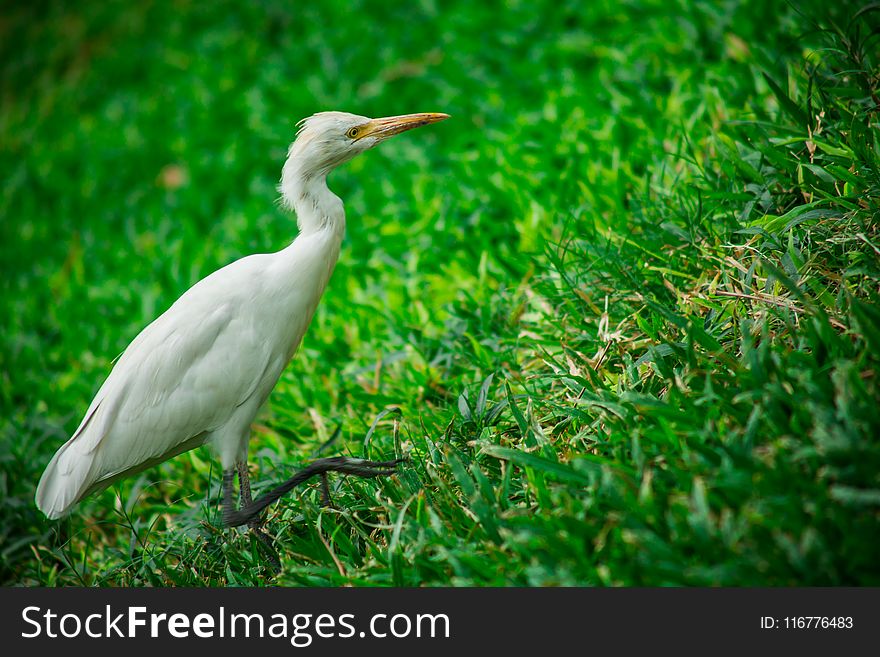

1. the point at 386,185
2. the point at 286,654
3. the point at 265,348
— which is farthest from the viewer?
the point at 386,185

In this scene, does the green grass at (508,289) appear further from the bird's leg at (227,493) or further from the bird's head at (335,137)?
the bird's head at (335,137)

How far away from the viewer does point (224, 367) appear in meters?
3.01

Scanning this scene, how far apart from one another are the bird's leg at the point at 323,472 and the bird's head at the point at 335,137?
1.14 m

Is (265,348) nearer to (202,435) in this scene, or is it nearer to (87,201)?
(202,435)

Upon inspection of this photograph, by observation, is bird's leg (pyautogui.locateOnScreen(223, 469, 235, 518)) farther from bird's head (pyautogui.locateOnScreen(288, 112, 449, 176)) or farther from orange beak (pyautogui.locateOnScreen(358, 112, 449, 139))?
orange beak (pyautogui.locateOnScreen(358, 112, 449, 139))

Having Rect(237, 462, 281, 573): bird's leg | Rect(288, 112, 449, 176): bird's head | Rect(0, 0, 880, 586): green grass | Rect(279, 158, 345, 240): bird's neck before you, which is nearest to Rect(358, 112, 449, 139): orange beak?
Rect(288, 112, 449, 176): bird's head

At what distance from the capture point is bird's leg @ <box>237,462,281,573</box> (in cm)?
296

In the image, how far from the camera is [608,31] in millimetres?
5594

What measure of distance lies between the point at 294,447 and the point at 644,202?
6.78 ft

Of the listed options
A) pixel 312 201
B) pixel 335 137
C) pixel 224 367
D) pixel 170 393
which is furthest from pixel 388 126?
pixel 170 393

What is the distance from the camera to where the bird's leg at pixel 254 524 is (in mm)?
2957

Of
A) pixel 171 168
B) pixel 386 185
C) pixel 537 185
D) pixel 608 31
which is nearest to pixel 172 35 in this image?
pixel 171 168

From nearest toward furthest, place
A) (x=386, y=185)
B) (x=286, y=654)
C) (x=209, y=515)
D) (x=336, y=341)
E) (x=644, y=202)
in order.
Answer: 1. (x=286, y=654)
2. (x=209, y=515)
3. (x=644, y=202)
4. (x=336, y=341)
5. (x=386, y=185)

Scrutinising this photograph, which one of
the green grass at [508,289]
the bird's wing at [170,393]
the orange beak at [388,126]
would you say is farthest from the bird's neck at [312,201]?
the green grass at [508,289]
